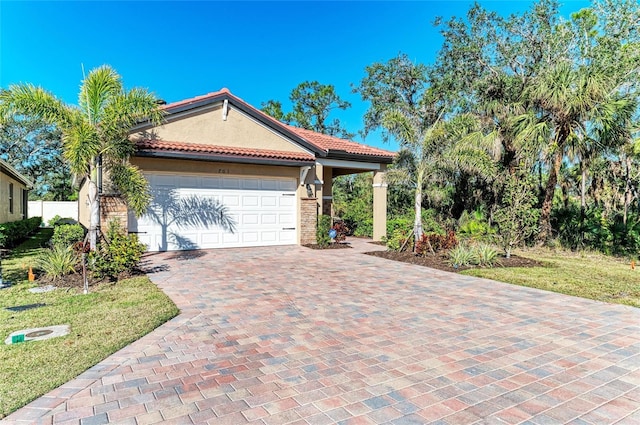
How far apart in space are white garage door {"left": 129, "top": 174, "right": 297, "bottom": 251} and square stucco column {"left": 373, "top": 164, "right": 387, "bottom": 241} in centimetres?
390

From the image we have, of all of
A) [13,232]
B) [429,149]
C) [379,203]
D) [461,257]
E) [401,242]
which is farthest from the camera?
[379,203]

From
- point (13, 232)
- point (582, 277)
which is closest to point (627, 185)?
point (582, 277)

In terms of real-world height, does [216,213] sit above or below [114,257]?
above

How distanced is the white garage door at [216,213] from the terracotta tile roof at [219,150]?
1069 mm

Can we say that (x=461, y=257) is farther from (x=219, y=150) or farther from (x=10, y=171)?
(x=10, y=171)

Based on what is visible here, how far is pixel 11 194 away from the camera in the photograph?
18.1 meters

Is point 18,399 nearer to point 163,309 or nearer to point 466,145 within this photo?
point 163,309

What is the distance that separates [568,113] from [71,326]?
50.4 ft

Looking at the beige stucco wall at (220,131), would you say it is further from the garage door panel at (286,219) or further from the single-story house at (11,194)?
the single-story house at (11,194)

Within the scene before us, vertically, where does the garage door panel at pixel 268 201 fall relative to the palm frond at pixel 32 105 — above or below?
below

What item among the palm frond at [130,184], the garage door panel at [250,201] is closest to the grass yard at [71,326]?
the palm frond at [130,184]

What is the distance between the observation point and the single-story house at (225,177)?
12.2m

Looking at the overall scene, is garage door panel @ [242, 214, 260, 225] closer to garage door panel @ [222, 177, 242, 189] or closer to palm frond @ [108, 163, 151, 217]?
garage door panel @ [222, 177, 242, 189]

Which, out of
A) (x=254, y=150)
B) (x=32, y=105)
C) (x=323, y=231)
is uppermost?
(x=32, y=105)
